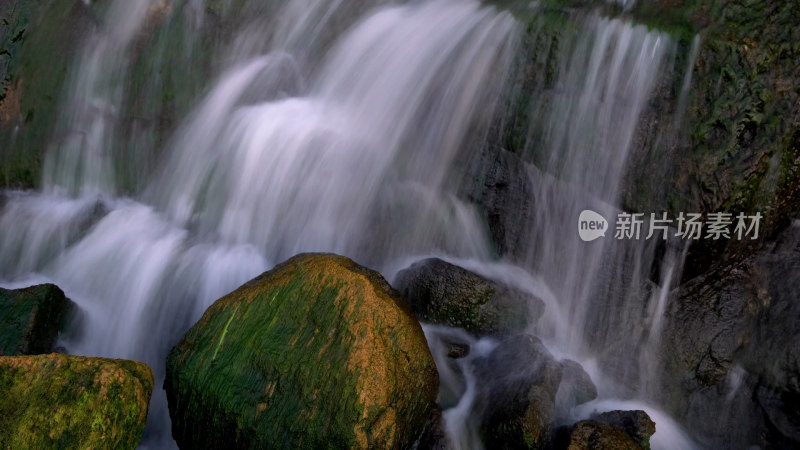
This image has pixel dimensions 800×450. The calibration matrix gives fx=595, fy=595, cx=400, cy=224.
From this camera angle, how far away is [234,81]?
6148mm

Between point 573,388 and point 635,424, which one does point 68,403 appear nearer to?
point 573,388

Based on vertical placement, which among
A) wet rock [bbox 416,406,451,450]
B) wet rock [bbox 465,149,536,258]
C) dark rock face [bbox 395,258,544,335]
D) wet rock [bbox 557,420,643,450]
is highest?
wet rock [bbox 465,149,536,258]

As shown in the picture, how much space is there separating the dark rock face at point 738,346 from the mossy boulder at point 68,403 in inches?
146

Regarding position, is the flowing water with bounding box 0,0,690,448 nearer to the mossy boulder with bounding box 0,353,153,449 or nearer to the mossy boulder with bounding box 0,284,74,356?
the mossy boulder with bounding box 0,284,74,356

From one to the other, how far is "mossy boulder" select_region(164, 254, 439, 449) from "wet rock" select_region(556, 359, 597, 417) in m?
0.94

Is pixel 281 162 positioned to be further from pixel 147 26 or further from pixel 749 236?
pixel 749 236

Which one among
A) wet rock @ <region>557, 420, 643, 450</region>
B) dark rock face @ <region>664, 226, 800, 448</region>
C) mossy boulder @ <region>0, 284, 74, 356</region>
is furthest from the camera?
dark rock face @ <region>664, 226, 800, 448</region>

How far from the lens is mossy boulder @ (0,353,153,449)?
3.05 metres

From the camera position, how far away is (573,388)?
4230 mm

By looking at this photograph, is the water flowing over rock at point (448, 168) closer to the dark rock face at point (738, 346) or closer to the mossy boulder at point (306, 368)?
the dark rock face at point (738, 346)

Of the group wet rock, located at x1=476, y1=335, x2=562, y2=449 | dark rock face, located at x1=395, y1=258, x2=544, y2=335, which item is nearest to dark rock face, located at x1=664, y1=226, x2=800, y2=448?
wet rock, located at x1=476, y1=335, x2=562, y2=449

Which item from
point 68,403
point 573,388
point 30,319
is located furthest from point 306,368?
point 30,319

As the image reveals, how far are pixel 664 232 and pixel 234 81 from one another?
14.2 feet

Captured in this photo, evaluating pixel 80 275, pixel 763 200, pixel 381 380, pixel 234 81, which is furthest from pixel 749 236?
pixel 80 275
